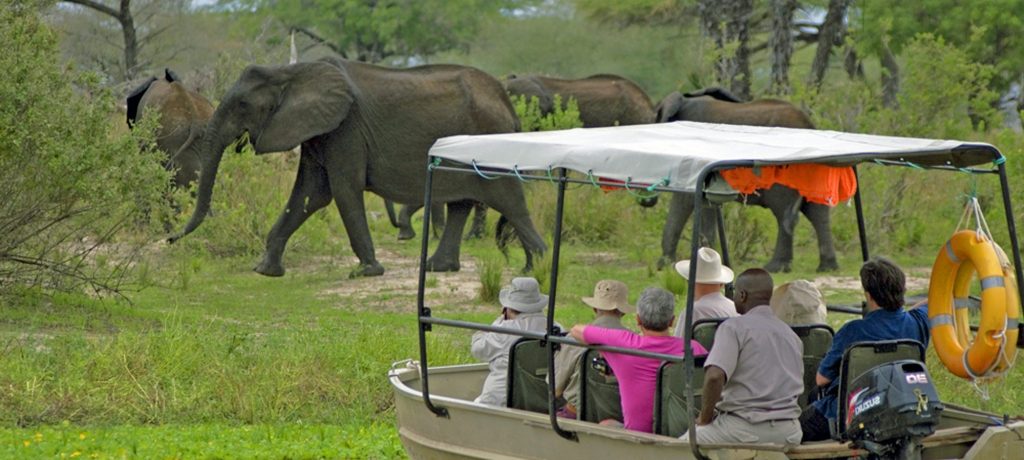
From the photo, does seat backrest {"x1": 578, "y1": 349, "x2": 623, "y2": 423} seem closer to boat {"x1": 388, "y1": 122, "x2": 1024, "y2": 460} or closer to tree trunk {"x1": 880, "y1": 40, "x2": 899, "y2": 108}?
boat {"x1": 388, "y1": 122, "x2": 1024, "y2": 460}

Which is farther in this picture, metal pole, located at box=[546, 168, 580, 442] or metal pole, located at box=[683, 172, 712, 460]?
metal pole, located at box=[546, 168, 580, 442]

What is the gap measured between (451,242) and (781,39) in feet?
46.4

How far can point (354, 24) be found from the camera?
52.2m

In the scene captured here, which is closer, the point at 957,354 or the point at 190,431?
the point at 957,354

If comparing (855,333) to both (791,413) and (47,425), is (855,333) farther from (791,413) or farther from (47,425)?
(47,425)

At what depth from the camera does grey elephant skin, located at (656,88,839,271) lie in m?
20.0

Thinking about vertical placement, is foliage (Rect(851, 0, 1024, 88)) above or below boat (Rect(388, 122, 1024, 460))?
above

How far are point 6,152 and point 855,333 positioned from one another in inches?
307

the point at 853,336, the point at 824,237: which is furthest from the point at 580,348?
the point at 824,237

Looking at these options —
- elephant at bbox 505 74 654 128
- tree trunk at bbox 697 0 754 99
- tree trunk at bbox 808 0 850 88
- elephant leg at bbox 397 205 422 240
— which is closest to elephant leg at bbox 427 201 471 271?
elephant leg at bbox 397 205 422 240

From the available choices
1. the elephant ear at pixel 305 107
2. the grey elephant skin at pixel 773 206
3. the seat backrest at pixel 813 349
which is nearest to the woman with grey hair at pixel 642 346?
the seat backrest at pixel 813 349

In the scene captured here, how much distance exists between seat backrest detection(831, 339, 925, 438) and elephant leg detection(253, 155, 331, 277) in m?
11.2

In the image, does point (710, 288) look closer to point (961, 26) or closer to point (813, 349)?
point (813, 349)

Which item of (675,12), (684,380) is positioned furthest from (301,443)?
(675,12)
